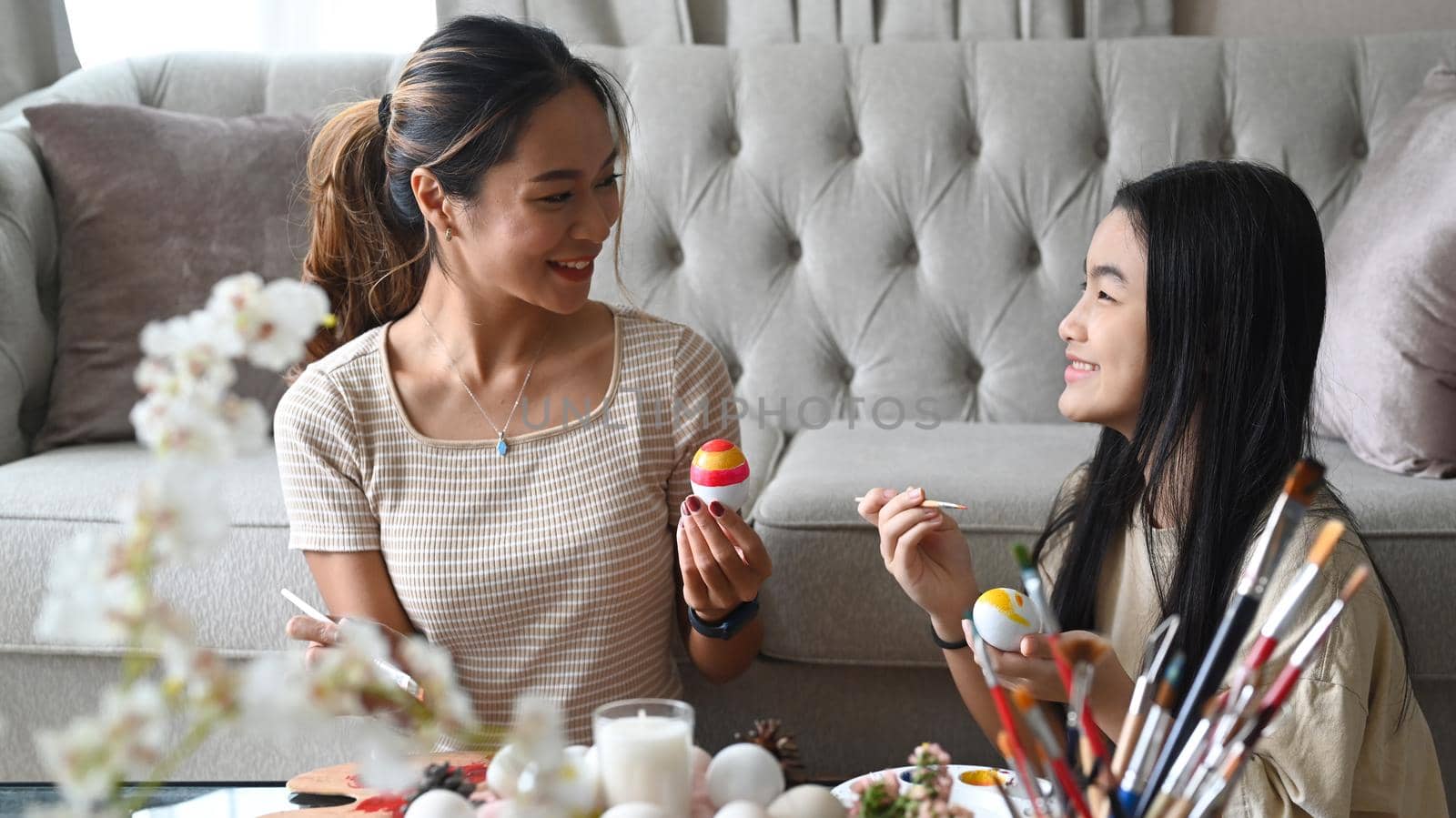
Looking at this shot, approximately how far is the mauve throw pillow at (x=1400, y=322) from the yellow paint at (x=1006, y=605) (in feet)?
2.77

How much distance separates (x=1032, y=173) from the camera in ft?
6.89

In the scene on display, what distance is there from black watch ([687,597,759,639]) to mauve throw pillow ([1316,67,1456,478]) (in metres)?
0.82

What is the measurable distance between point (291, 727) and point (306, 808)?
63 cm

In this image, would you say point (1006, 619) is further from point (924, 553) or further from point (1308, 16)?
point (1308, 16)

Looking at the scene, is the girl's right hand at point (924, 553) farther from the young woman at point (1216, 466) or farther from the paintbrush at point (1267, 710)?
the paintbrush at point (1267, 710)

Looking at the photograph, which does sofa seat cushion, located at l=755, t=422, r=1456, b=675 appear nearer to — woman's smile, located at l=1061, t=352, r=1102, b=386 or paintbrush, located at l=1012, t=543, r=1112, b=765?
woman's smile, located at l=1061, t=352, r=1102, b=386

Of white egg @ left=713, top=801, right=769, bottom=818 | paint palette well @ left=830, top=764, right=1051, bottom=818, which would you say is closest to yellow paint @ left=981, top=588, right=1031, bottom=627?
paint palette well @ left=830, top=764, right=1051, bottom=818

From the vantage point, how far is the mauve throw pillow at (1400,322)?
1.62 metres

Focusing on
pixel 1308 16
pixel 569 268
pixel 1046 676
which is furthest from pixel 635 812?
pixel 1308 16

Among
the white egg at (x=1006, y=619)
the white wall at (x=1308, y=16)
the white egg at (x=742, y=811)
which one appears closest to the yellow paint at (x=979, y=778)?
the white egg at (x=1006, y=619)

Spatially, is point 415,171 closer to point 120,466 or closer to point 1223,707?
point 120,466

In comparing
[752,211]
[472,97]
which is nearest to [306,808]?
[472,97]

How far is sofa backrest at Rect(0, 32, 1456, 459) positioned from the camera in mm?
2068

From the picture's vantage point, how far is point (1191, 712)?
26.6 inches
